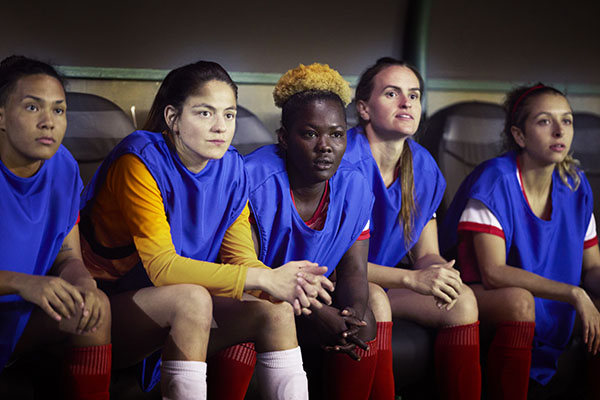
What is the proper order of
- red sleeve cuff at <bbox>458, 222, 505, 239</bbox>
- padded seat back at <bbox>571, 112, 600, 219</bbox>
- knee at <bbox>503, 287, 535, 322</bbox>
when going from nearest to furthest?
1. knee at <bbox>503, 287, 535, 322</bbox>
2. red sleeve cuff at <bbox>458, 222, 505, 239</bbox>
3. padded seat back at <bbox>571, 112, 600, 219</bbox>

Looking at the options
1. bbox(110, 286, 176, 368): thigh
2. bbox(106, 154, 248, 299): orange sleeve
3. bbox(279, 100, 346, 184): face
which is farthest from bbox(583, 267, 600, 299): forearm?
bbox(110, 286, 176, 368): thigh

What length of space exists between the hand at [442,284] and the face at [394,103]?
1.24 ft

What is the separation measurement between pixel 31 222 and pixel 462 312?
3.18 feet

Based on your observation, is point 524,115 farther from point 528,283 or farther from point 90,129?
point 90,129

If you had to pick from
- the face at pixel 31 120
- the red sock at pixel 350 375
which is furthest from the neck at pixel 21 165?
the red sock at pixel 350 375

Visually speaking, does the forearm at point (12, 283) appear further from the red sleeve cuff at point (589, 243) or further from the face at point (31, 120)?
the red sleeve cuff at point (589, 243)

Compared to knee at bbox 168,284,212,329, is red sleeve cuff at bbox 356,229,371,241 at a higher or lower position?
higher

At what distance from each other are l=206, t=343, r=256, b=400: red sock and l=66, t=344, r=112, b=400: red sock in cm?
22

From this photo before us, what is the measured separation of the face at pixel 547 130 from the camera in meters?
1.83

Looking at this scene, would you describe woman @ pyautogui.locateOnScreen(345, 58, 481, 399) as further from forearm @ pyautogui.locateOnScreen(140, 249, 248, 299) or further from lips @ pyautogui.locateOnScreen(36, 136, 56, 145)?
lips @ pyautogui.locateOnScreen(36, 136, 56, 145)

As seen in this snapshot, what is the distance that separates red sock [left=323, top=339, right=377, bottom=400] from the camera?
143 centimetres

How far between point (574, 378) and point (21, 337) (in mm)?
1362

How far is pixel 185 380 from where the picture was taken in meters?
1.19

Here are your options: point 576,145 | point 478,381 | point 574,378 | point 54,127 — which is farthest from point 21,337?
point 576,145
